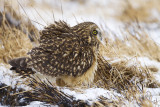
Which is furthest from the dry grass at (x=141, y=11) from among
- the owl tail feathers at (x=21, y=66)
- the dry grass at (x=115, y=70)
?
the owl tail feathers at (x=21, y=66)

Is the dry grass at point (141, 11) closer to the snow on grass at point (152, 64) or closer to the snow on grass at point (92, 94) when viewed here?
the snow on grass at point (152, 64)

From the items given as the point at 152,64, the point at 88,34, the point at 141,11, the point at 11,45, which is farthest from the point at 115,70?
the point at 141,11

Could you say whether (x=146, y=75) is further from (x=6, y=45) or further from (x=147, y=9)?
(x=147, y=9)

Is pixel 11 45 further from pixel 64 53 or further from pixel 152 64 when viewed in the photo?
pixel 152 64

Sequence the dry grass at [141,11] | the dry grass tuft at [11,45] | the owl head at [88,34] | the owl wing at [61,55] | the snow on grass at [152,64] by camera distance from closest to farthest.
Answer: the owl wing at [61,55] → the owl head at [88,34] → the snow on grass at [152,64] → the dry grass tuft at [11,45] → the dry grass at [141,11]

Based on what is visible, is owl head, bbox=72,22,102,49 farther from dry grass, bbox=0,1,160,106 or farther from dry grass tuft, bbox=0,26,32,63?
dry grass tuft, bbox=0,26,32,63

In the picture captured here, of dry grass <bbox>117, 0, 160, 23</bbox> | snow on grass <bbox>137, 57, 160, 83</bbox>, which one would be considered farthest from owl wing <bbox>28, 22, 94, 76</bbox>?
dry grass <bbox>117, 0, 160, 23</bbox>

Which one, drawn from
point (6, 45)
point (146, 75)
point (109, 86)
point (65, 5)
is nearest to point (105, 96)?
point (109, 86)
